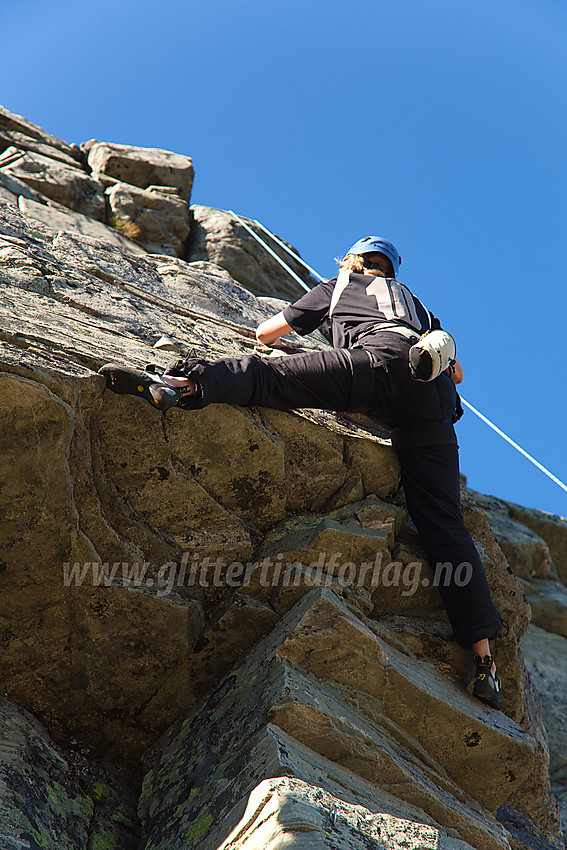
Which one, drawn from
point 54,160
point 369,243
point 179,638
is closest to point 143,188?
point 54,160

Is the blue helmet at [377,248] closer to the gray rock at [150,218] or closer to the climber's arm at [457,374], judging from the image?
the climber's arm at [457,374]

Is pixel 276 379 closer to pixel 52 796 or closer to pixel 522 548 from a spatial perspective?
pixel 52 796

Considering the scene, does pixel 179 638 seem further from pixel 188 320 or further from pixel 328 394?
pixel 188 320

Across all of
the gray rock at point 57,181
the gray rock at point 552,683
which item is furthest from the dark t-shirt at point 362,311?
the gray rock at point 552,683

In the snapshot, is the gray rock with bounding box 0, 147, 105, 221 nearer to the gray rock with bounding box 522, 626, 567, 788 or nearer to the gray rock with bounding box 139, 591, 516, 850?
the gray rock with bounding box 139, 591, 516, 850

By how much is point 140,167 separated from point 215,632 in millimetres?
10386

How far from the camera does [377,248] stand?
707 cm

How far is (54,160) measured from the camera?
12.7m

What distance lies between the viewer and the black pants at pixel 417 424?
220 inches

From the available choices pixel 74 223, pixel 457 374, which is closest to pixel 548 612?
pixel 457 374

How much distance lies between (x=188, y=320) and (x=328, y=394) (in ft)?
8.82

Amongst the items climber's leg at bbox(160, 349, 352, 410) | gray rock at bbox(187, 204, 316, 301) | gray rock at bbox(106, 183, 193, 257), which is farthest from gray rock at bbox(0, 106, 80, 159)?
climber's leg at bbox(160, 349, 352, 410)

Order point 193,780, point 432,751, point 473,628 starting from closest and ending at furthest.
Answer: point 193,780 → point 432,751 → point 473,628

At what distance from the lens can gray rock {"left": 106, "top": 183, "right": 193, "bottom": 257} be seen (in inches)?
456
